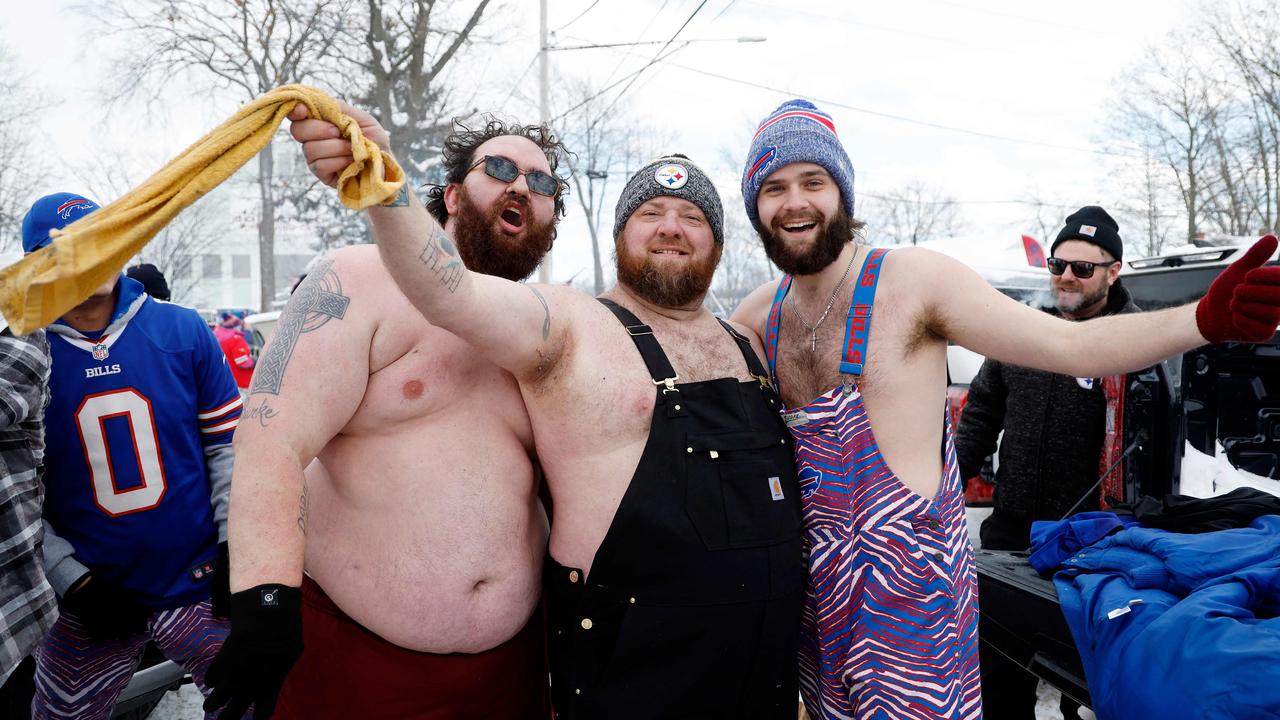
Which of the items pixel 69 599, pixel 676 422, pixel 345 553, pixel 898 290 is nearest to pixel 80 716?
pixel 69 599

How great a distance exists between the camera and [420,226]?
1500 mm

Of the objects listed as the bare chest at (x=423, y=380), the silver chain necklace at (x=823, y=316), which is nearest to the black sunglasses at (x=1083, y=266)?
the silver chain necklace at (x=823, y=316)

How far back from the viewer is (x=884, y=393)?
7.18ft

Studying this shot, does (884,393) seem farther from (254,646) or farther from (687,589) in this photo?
(254,646)

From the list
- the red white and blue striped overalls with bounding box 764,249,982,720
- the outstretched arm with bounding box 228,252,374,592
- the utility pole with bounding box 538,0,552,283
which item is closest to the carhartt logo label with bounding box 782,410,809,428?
the red white and blue striped overalls with bounding box 764,249,982,720

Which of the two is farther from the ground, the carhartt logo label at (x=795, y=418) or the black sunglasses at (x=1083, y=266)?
the black sunglasses at (x=1083, y=266)

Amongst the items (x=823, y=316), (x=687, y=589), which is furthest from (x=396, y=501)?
(x=823, y=316)

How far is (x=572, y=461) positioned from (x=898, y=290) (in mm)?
1121

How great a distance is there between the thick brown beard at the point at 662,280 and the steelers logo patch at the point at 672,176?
9.7 inches

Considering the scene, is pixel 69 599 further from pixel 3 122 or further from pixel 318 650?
pixel 3 122

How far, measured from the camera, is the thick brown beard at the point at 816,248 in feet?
7.75

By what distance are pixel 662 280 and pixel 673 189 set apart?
12.4 inches

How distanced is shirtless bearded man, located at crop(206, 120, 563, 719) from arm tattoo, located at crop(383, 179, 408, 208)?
18.3 inches

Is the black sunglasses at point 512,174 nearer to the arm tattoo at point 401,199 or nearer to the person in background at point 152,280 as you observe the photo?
the arm tattoo at point 401,199
